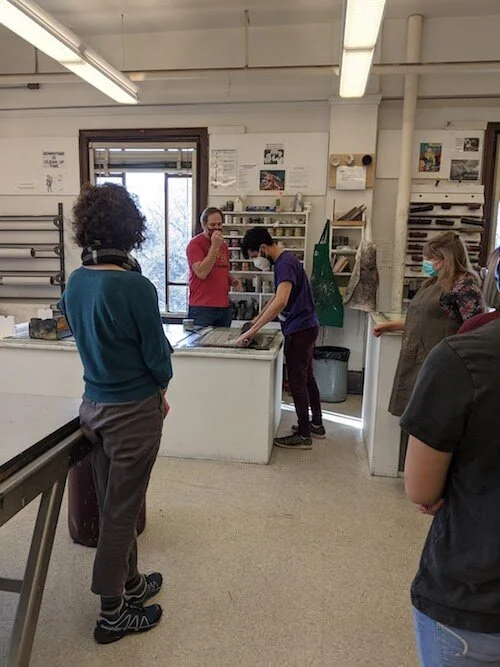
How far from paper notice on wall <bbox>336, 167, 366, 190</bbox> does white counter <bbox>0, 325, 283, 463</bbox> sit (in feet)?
7.26

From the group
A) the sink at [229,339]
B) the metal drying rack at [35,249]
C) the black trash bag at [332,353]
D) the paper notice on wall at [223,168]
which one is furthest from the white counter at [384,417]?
the metal drying rack at [35,249]

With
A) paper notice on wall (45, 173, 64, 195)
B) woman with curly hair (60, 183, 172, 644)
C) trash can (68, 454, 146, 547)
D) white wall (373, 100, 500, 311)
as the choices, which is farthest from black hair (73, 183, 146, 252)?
paper notice on wall (45, 173, 64, 195)

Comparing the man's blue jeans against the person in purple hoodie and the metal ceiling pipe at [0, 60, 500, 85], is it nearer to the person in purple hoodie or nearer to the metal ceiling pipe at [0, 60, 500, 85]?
the person in purple hoodie

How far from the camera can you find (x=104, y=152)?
5328 millimetres

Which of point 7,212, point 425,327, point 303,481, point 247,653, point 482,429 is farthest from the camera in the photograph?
point 7,212

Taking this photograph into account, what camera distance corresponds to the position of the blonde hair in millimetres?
2508

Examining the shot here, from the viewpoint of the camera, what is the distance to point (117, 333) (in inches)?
61.7

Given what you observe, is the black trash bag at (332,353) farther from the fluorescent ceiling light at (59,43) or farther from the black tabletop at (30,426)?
the black tabletop at (30,426)

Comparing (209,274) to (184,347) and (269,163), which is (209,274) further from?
(269,163)

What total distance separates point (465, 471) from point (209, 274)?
327 cm

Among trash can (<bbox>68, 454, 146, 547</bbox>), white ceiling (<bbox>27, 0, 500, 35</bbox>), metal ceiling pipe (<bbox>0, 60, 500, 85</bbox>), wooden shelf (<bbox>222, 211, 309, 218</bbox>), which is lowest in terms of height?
trash can (<bbox>68, 454, 146, 547</bbox>)

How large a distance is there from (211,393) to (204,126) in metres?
3.11

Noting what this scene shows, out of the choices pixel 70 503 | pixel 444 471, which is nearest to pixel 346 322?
pixel 70 503

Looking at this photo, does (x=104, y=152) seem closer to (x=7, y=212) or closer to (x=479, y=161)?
(x=7, y=212)
